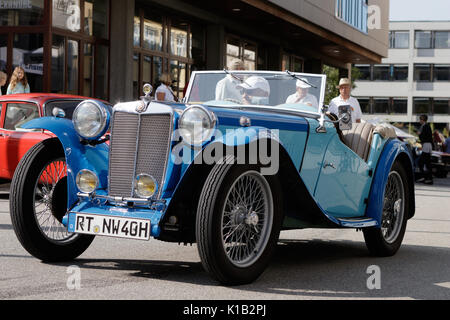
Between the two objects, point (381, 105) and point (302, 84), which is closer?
point (302, 84)

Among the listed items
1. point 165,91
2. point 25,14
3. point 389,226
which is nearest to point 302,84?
point 389,226

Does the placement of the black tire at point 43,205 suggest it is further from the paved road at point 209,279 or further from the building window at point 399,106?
the building window at point 399,106

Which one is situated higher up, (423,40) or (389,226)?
(423,40)

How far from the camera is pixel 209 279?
17.9 ft

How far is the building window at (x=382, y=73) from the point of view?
75625mm

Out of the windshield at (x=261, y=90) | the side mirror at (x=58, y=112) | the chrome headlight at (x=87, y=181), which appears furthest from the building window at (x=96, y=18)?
the chrome headlight at (x=87, y=181)

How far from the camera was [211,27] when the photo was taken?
23.1m

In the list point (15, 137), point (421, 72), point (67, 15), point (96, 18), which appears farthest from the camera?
point (421, 72)

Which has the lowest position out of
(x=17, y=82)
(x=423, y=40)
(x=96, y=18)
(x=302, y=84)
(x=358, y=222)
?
(x=358, y=222)

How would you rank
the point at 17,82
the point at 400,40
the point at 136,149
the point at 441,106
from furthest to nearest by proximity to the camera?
the point at 400,40, the point at 441,106, the point at 17,82, the point at 136,149

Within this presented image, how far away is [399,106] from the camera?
74.7 metres

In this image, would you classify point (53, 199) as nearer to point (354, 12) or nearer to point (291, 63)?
point (291, 63)

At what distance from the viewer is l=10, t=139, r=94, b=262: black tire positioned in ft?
19.0

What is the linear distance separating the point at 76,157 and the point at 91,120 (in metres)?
0.31
